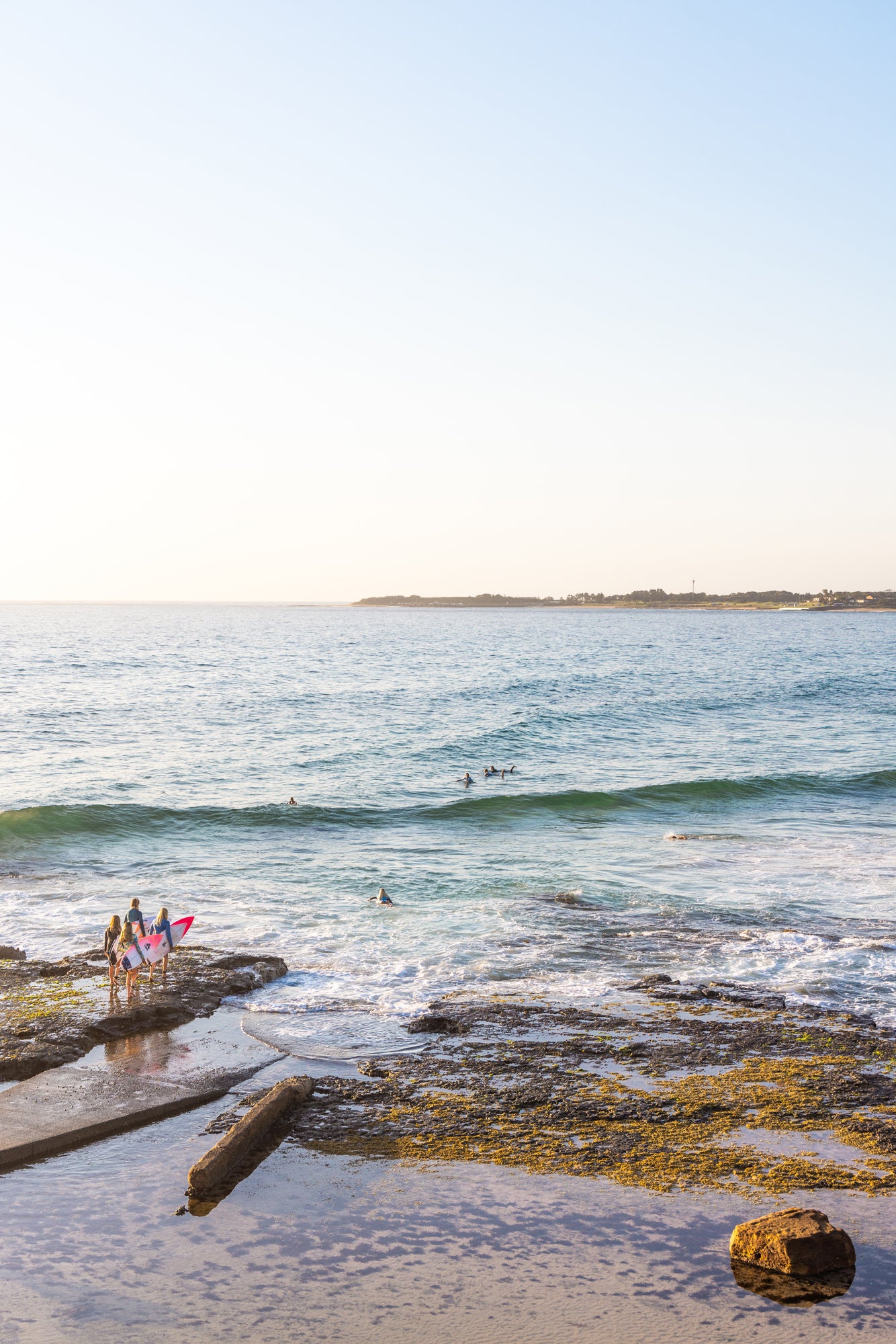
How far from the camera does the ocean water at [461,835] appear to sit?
53.9 feet

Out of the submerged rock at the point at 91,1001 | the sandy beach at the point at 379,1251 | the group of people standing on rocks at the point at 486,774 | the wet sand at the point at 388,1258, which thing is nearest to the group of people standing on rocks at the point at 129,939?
the submerged rock at the point at 91,1001

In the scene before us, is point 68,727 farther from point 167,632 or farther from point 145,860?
point 167,632

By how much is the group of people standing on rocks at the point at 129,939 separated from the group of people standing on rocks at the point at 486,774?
20611 millimetres

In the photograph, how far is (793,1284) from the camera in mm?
7637

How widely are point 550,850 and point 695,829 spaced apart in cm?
527

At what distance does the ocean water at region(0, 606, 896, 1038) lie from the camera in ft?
53.9

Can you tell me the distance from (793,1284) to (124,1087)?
720 centimetres

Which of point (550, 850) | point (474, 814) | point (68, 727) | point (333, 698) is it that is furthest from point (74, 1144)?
point (333, 698)

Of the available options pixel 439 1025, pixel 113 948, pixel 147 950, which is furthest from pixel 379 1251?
pixel 113 948

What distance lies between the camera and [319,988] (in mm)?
14938

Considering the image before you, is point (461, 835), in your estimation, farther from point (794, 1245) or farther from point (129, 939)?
point (794, 1245)

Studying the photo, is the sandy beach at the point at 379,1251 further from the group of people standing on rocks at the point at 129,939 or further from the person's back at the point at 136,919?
the person's back at the point at 136,919

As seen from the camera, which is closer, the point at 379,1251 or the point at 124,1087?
the point at 379,1251

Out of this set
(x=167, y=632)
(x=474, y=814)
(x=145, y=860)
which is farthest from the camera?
(x=167, y=632)
